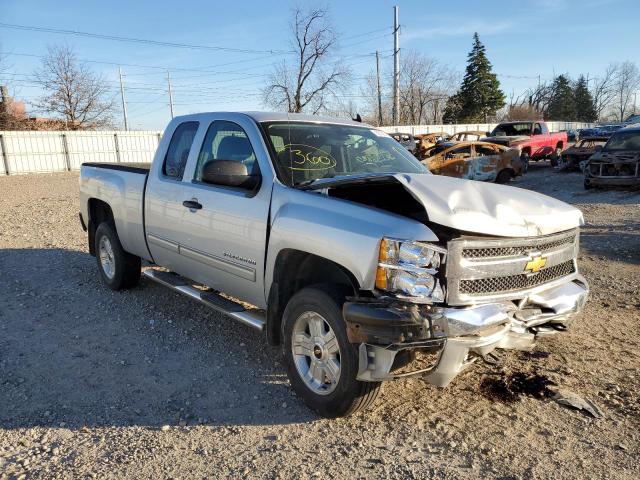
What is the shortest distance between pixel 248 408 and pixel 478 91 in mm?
67136

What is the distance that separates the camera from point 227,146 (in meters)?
4.47

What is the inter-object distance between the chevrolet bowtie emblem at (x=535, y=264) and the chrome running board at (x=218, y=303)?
1.85m

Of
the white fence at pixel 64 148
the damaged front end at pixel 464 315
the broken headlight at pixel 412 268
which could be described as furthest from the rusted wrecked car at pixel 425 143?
the broken headlight at pixel 412 268

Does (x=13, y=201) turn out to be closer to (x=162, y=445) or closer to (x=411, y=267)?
(x=162, y=445)

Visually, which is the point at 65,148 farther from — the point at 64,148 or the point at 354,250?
the point at 354,250

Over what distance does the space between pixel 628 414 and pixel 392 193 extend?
214 centimetres

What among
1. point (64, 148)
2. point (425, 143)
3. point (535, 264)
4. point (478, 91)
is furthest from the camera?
point (478, 91)

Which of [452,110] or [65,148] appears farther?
[452,110]

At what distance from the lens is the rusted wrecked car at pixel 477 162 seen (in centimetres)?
1551

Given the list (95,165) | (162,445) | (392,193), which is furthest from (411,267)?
(95,165)

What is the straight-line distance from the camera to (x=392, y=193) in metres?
3.83

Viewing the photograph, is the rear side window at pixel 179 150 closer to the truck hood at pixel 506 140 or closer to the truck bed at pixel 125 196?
the truck bed at pixel 125 196

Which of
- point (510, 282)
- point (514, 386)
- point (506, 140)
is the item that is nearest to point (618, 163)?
point (506, 140)

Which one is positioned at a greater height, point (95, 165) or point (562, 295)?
point (95, 165)
